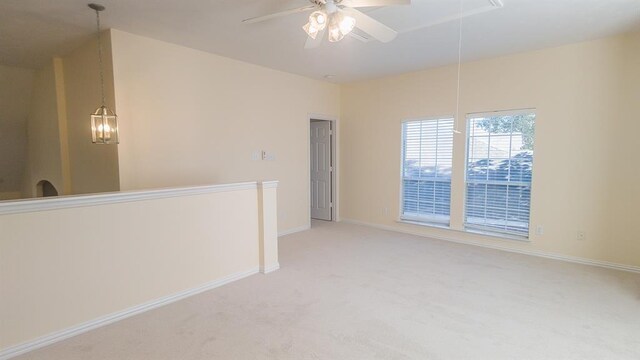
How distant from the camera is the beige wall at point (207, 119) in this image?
3488 mm

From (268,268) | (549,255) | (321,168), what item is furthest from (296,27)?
(549,255)

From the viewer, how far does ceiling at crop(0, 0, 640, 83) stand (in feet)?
9.13

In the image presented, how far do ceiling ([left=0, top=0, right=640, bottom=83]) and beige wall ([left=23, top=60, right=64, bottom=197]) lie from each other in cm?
36

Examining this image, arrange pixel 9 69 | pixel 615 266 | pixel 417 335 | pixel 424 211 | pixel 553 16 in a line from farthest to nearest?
pixel 424 211 → pixel 9 69 → pixel 615 266 → pixel 553 16 → pixel 417 335

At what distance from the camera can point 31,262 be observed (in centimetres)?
214

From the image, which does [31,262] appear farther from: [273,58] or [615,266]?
[615,266]

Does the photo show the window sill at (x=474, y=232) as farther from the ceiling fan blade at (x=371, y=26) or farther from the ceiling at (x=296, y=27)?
the ceiling fan blade at (x=371, y=26)

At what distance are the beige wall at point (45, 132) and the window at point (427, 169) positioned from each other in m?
5.17

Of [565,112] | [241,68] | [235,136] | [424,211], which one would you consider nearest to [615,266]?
[565,112]

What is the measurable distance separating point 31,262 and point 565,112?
544cm

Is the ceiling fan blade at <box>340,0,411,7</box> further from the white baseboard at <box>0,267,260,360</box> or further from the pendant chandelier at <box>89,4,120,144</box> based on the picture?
the white baseboard at <box>0,267,260,360</box>

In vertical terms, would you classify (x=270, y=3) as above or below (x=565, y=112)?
above

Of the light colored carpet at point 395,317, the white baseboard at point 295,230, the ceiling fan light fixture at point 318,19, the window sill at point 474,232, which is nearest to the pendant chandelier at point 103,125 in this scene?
the light colored carpet at point 395,317

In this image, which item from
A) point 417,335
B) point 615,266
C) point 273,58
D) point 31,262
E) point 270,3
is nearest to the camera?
point 31,262
